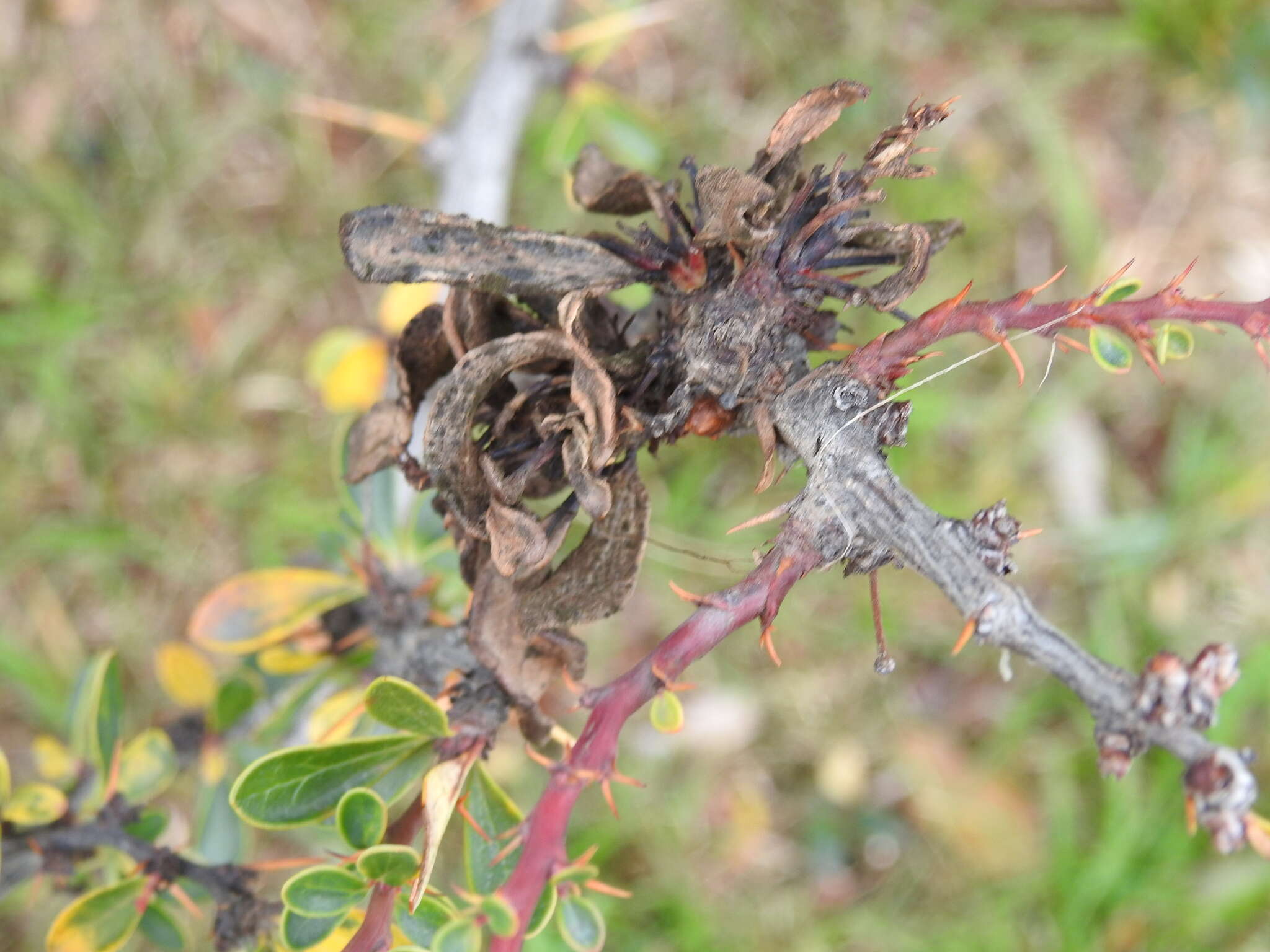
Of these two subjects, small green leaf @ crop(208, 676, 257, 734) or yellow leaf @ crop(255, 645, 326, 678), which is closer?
yellow leaf @ crop(255, 645, 326, 678)

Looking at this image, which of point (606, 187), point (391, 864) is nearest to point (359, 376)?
point (606, 187)

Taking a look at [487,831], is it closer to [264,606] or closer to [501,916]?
[501,916]

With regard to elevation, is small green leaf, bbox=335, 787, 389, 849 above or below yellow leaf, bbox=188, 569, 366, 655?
above

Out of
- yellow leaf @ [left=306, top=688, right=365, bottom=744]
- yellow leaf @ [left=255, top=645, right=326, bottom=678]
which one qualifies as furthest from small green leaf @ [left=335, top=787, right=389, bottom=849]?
yellow leaf @ [left=255, top=645, right=326, bottom=678]

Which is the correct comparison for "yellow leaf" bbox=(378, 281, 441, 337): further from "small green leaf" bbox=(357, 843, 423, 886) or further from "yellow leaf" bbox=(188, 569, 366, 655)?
"small green leaf" bbox=(357, 843, 423, 886)

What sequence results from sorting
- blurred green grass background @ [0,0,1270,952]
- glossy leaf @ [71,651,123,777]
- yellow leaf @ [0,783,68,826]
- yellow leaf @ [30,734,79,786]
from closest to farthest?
yellow leaf @ [0,783,68,826]
glossy leaf @ [71,651,123,777]
yellow leaf @ [30,734,79,786]
blurred green grass background @ [0,0,1270,952]

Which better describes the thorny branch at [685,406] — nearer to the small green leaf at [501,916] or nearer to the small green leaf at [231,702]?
the small green leaf at [501,916]

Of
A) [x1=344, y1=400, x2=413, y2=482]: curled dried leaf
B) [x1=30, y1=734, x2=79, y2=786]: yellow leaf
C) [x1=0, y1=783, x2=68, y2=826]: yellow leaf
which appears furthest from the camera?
[x1=30, y1=734, x2=79, y2=786]: yellow leaf
